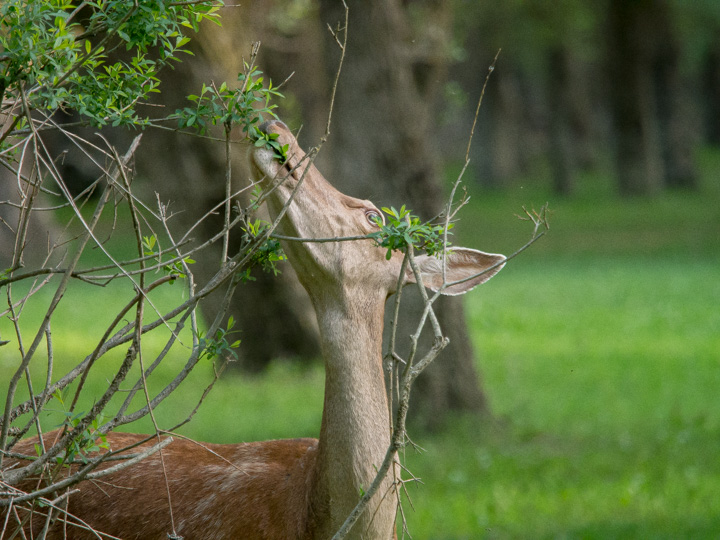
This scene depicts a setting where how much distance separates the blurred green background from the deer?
235 cm

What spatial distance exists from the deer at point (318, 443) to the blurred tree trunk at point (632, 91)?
1074 inches

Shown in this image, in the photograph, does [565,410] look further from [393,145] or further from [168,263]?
[168,263]

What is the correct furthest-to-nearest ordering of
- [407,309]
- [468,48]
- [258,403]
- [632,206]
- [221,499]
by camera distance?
[468,48]
[632,206]
[258,403]
[407,309]
[221,499]

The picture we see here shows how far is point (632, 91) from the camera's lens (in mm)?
29672

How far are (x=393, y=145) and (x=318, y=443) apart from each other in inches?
191

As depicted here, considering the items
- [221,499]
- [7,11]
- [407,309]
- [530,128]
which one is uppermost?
[7,11]

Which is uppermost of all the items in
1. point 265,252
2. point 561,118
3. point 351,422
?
point 265,252

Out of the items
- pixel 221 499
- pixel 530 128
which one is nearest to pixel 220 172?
pixel 221 499

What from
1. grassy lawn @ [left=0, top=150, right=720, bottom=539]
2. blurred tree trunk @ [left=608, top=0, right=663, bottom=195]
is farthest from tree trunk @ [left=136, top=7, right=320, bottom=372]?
blurred tree trunk @ [left=608, top=0, right=663, bottom=195]

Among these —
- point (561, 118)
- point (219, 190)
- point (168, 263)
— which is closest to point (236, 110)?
point (168, 263)

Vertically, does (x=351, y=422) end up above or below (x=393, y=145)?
below

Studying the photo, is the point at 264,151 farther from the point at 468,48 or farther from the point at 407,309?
the point at 468,48

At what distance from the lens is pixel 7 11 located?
9.75 feet

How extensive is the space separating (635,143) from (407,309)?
77.9 feet
